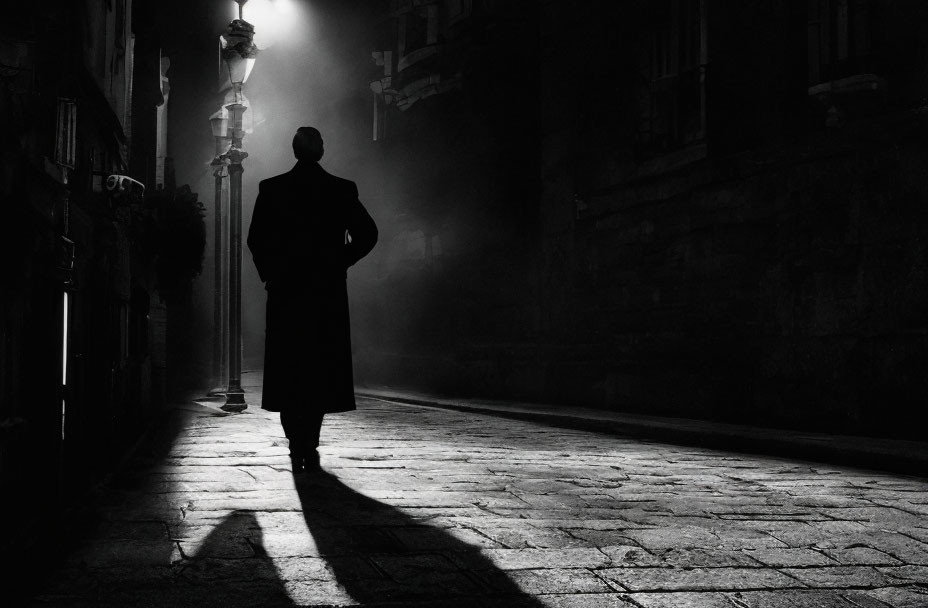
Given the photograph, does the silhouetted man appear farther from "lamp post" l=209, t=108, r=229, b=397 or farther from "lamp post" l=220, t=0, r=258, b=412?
"lamp post" l=209, t=108, r=229, b=397

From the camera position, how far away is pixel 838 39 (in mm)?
10680

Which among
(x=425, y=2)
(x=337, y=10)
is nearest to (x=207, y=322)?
(x=337, y=10)

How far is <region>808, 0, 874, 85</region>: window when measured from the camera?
10.3m

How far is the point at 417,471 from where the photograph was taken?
256 inches

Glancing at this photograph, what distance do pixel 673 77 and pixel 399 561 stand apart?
1036 centimetres

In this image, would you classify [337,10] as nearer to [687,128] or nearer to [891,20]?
[687,128]

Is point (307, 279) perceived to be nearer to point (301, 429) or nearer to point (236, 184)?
point (301, 429)

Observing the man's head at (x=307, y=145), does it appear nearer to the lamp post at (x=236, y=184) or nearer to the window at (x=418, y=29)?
the lamp post at (x=236, y=184)

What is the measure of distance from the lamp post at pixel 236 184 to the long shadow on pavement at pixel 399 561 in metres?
8.24

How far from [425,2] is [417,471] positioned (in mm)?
14819

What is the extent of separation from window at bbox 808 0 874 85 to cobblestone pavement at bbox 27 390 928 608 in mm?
4859

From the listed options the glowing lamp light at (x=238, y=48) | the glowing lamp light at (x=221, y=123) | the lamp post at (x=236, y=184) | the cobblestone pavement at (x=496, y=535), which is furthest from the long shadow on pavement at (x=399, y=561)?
the glowing lamp light at (x=221, y=123)

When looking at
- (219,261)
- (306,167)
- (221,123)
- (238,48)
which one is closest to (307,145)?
(306,167)

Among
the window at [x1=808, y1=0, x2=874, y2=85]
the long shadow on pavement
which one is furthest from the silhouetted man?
the window at [x1=808, y1=0, x2=874, y2=85]
